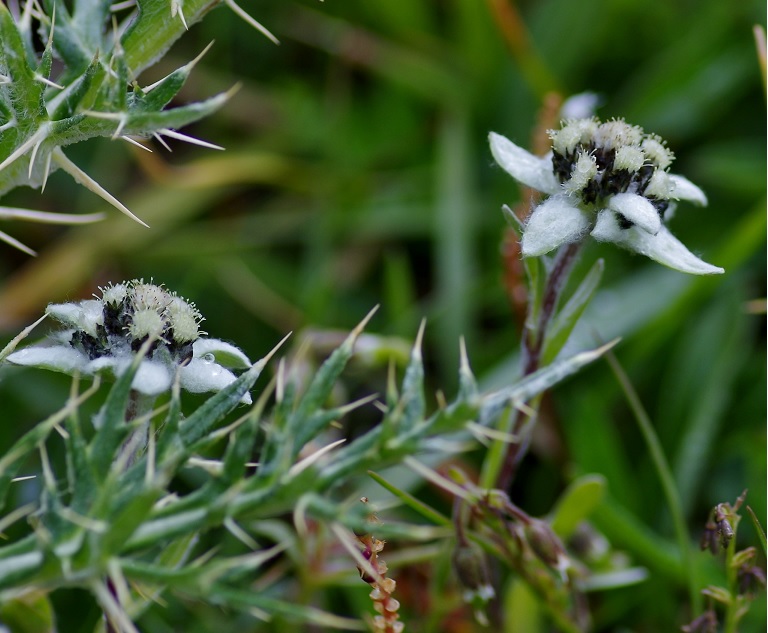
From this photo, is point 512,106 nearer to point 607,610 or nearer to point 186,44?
point 186,44

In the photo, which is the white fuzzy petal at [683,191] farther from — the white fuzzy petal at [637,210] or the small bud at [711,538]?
the small bud at [711,538]

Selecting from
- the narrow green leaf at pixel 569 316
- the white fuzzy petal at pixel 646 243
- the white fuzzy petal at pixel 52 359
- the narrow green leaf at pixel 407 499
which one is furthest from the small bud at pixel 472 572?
the white fuzzy petal at pixel 52 359

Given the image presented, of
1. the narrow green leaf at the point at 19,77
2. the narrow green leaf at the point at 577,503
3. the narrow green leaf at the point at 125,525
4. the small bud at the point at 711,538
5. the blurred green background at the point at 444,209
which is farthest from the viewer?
the blurred green background at the point at 444,209

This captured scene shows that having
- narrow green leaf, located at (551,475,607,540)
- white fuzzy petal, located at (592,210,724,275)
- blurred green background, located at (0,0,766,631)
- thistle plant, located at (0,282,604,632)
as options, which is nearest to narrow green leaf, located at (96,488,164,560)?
thistle plant, located at (0,282,604,632)

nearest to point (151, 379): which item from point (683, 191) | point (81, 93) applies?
point (81, 93)

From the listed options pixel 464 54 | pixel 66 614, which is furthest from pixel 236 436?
pixel 464 54

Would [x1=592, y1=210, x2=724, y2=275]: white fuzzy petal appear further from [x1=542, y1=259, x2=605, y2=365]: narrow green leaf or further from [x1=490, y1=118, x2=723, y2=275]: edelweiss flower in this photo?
[x1=542, y1=259, x2=605, y2=365]: narrow green leaf

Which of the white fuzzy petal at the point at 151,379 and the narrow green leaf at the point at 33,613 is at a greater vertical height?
the white fuzzy petal at the point at 151,379
